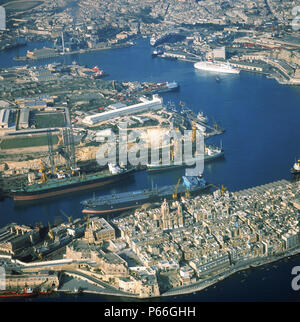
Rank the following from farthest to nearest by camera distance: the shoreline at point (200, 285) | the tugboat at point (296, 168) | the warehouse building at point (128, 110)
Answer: the warehouse building at point (128, 110)
the tugboat at point (296, 168)
the shoreline at point (200, 285)

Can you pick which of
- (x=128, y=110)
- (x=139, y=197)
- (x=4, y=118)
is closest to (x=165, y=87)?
(x=128, y=110)

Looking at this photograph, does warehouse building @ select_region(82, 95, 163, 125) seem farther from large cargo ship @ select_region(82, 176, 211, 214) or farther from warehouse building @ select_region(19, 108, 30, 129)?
large cargo ship @ select_region(82, 176, 211, 214)

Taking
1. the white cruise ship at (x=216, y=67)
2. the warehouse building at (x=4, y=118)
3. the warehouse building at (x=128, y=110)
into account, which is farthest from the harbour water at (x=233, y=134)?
the warehouse building at (x=4, y=118)

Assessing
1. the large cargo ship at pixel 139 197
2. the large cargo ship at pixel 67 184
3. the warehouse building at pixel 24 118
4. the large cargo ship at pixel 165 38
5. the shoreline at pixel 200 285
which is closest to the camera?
the shoreline at pixel 200 285

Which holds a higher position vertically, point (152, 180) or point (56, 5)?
point (56, 5)

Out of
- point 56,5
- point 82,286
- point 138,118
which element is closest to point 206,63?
point 138,118

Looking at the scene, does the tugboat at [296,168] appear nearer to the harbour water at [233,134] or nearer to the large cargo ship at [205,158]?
the harbour water at [233,134]
